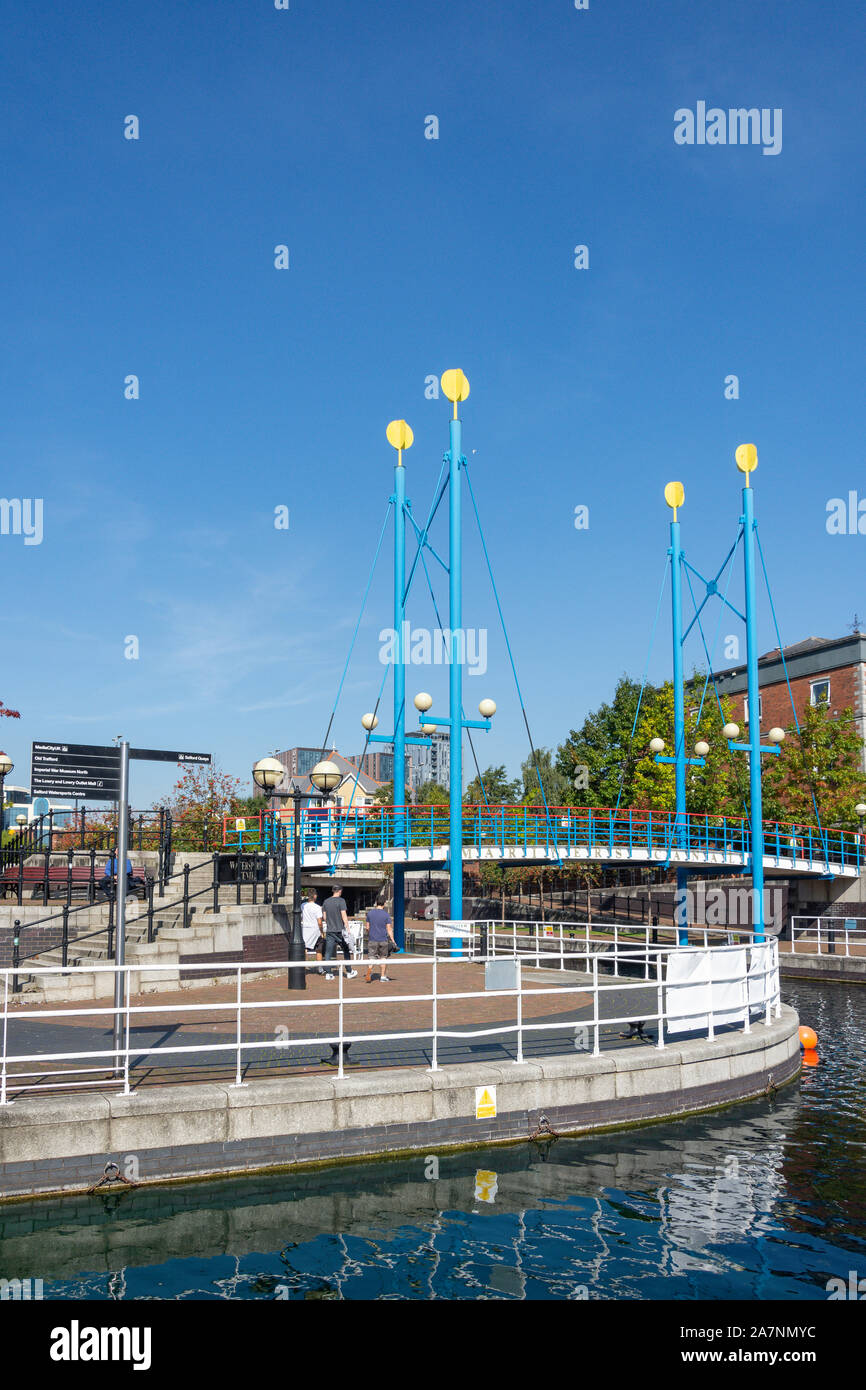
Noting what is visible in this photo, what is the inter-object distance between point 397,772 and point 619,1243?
20159mm

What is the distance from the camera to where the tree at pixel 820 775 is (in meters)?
42.4

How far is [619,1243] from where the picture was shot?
8531 mm

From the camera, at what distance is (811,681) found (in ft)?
188

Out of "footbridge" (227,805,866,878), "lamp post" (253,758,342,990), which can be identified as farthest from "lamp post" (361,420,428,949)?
"lamp post" (253,758,342,990)

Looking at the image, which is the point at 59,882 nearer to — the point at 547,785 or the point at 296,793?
the point at 296,793

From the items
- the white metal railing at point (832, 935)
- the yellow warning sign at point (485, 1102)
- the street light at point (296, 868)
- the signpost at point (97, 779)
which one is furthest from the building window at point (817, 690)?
the signpost at point (97, 779)

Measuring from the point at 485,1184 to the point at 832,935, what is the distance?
29.7m

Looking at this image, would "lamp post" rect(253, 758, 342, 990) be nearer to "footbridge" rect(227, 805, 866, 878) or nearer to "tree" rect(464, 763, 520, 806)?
"footbridge" rect(227, 805, 866, 878)

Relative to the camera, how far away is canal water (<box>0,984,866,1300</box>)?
7699 mm

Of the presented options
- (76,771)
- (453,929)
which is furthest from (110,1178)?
(453,929)
